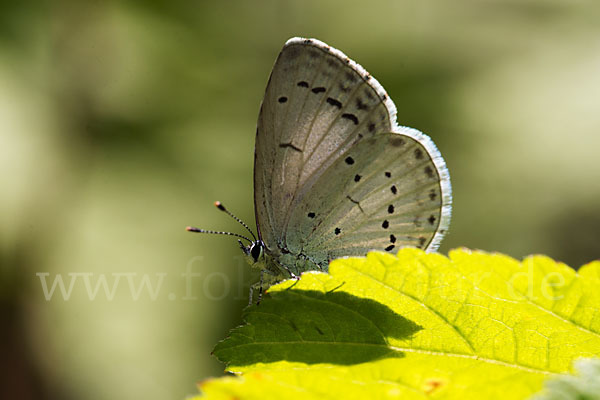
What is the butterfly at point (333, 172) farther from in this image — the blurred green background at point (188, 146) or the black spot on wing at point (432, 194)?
A: the blurred green background at point (188, 146)

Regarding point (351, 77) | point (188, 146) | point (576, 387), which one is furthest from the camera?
point (188, 146)

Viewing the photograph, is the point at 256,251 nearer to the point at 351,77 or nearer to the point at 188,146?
the point at 351,77

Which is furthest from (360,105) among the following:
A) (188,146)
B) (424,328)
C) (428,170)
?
(188,146)

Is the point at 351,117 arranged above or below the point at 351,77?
below

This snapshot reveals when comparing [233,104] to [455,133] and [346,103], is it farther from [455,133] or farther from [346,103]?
[346,103]

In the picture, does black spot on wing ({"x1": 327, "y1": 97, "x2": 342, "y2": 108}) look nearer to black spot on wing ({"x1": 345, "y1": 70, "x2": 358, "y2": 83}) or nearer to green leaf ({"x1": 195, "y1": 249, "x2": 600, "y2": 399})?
black spot on wing ({"x1": 345, "y1": 70, "x2": 358, "y2": 83})

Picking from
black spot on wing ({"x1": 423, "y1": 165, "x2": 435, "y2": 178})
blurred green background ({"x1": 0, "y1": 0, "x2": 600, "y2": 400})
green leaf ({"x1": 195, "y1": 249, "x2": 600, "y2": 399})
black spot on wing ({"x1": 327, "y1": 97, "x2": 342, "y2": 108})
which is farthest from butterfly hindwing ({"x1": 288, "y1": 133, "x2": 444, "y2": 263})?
blurred green background ({"x1": 0, "y1": 0, "x2": 600, "y2": 400})

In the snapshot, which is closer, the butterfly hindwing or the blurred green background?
the butterfly hindwing

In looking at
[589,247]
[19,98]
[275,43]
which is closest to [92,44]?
[19,98]
